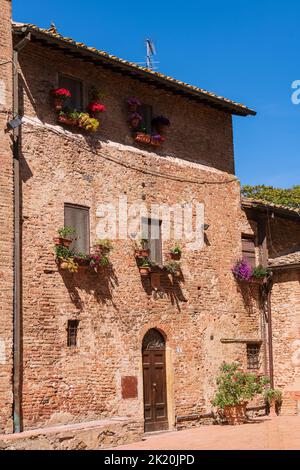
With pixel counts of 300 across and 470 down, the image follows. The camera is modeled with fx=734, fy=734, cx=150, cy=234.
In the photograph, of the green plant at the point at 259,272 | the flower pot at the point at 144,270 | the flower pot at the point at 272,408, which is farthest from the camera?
the green plant at the point at 259,272

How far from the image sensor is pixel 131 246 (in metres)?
17.5

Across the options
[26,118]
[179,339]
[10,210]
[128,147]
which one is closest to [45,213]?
[10,210]

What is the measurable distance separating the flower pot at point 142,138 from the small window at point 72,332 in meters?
4.94

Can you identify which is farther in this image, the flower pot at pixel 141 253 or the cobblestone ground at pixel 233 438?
the flower pot at pixel 141 253

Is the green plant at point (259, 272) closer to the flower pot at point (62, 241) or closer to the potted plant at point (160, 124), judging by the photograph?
the potted plant at point (160, 124)

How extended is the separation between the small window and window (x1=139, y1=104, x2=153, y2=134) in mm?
5476

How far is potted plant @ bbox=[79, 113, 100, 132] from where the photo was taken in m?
16.6

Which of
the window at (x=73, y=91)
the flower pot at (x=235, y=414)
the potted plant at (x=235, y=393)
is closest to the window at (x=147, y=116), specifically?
the window at (x=73, y=91)

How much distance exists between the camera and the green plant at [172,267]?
18109 millimetres

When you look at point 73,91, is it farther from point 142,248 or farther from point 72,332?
point 72,332

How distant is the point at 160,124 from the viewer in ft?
61.5

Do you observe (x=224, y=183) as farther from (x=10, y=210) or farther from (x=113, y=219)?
(x=10, y=210)

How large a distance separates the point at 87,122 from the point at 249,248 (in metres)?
6.94

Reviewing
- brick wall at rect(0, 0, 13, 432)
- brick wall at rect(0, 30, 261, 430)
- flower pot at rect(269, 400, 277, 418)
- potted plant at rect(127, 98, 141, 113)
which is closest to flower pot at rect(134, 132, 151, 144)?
brick wall at rect(0, 30, 261, 430)
